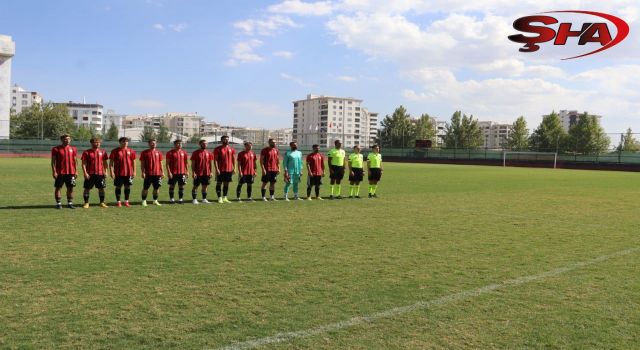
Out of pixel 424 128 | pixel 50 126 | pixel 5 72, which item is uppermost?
pixel 5 72

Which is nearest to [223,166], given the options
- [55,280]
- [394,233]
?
[394,233]

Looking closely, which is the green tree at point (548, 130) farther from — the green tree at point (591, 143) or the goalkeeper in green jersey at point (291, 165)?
the goalkeeper in green jersey at point (291, 165)

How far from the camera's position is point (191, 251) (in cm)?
744

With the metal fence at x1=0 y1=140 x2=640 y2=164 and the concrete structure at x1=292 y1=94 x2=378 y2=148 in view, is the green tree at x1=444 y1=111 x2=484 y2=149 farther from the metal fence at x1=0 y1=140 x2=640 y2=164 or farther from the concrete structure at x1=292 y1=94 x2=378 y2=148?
the concrete structure at x1=292 y1=94 x2=378 y2=148

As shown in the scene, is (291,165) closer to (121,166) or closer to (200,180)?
(200,180)

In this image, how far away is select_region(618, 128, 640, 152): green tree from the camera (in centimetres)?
5056

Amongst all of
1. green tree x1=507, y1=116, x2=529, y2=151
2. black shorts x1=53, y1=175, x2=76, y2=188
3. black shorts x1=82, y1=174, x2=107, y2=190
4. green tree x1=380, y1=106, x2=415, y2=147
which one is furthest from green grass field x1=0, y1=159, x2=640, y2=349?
green tree x1=380, y1=106, x2=415, y2=147

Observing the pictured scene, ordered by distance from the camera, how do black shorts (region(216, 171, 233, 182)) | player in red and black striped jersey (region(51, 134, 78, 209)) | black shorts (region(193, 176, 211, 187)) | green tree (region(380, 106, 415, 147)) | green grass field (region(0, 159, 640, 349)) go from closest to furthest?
green grass field (region(0, 159, 640, 349)) → player in red and black striped jersey (region(51, 134, 78, 209)) → black shorts (region(193, 176, 211, 187)) → black shorts (region(216, 171, 233, 182)) → green tree (region(380, 106, 415, 147))

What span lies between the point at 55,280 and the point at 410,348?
12.7ft

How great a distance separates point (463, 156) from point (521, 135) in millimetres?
29953

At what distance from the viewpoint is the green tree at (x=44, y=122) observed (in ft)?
254

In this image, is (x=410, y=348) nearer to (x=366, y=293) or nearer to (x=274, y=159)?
(x=366, y=293)

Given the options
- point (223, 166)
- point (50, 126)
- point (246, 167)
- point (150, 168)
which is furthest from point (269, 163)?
point (50, 126)

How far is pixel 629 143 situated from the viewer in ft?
168
